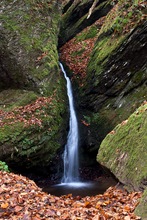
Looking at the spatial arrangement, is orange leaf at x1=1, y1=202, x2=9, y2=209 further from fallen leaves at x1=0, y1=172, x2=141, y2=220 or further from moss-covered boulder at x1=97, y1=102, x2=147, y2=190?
moss-covered boulder at x1=97, y1=102, x2=147, y2=190

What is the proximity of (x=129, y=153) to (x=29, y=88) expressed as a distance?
6723 mm

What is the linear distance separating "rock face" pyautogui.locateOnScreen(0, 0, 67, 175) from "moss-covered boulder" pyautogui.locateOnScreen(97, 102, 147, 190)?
3.62 meters

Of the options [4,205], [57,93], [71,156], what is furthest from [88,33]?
[4,205]

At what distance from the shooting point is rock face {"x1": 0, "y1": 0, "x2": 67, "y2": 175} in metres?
9.60

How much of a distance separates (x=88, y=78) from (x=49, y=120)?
3.90 meters

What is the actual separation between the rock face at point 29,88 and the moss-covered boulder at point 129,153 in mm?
3619

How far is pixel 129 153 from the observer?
564 cm

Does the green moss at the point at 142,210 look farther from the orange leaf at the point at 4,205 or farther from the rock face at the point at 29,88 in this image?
the rock face at the point at 29,88

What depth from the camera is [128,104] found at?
36.1ft

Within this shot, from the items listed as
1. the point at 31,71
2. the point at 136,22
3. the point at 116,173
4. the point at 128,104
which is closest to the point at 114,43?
the point at 136,22

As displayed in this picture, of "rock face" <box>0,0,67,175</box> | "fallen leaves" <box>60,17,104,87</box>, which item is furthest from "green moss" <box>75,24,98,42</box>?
"rock face" <box>0,0,67,175</box>

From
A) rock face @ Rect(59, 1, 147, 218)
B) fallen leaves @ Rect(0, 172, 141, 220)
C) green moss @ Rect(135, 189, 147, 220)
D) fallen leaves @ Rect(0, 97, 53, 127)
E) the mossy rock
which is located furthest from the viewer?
the mossy rock

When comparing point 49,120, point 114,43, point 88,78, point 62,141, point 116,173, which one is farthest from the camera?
point 88,78

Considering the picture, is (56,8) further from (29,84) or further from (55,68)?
(29,84)
